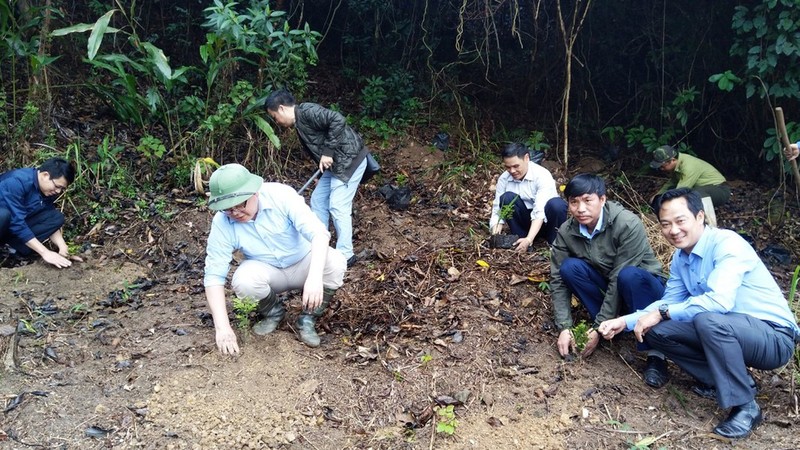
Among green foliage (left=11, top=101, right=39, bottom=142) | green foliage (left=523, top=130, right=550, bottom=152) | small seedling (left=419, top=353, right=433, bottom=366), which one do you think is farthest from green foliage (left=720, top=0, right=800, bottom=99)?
green foliage (left=11, top=101, right=39, bottom=142)

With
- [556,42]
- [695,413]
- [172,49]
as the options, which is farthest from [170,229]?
[556,42]

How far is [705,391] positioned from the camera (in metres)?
3.47

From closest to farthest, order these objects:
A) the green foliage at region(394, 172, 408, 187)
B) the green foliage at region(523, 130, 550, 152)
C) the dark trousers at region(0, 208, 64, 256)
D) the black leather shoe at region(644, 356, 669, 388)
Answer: the black leather shoe at region(644, 356, 669, 388) → the dark trousers at region(0, 208, 64, 256) → the green foliage at region(394, 172, 408, 187) → the green foliage at region(523, 130, 550, 152)

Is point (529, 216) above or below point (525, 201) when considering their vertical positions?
below

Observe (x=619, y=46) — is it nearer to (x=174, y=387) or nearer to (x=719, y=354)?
(x=719, y=354)

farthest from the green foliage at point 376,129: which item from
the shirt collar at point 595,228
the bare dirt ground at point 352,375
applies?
the shirt collar at point 595,228

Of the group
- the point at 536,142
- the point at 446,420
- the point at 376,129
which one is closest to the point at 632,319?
the point at 446,420

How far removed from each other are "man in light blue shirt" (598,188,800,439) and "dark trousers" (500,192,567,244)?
156 cm

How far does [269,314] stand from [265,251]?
458 mm

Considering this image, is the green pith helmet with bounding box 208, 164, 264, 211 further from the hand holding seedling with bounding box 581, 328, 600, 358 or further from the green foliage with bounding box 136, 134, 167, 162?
the green foliage with bounding box 136, 134, 167, 162

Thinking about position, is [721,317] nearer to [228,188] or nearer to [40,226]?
[228,188]

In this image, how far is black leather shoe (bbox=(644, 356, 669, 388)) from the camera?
3.55 m

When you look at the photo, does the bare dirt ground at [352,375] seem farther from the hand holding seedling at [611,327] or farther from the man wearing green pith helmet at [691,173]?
the man wearing green pith helmet at [691,173]

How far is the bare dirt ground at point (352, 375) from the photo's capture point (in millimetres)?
3252
